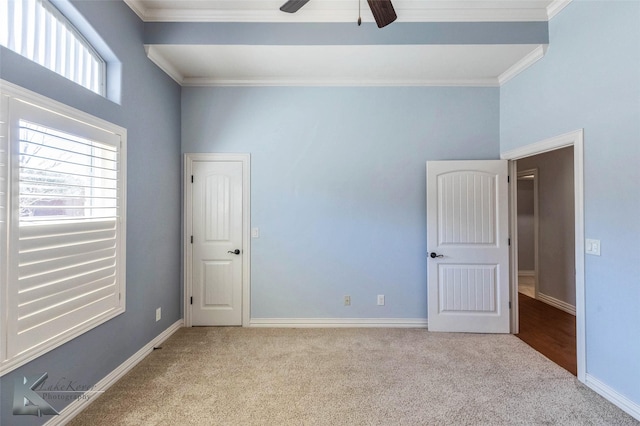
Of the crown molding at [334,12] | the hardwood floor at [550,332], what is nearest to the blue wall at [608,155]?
the crown molding at [334,12]

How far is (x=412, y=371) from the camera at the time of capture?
2.23m

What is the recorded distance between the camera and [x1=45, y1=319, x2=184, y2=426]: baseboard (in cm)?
168

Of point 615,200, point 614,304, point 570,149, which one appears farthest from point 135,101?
point 570,149

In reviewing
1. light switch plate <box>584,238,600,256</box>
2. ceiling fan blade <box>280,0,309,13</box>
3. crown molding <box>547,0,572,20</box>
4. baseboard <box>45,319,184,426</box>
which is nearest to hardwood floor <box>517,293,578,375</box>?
light switch plate <box>584,238,600,256</box>

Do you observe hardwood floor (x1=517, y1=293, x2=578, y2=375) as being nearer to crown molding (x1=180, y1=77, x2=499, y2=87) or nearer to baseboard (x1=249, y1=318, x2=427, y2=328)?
baseboard (x1=249, y1=318, x2=427, y2=328)

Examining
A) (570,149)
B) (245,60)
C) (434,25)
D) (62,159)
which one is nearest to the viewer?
(62,159)

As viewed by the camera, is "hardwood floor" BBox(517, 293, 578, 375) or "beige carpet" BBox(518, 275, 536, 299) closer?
"hardwood floor" BBox(517, 293, 578, 375)

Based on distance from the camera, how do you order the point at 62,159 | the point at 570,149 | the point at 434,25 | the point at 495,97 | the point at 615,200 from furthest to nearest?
the point at 570,149 → the point at 495,97 → the point at 434,25 → the point at 615,200 → the point at 62,159

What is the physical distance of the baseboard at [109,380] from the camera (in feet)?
5.53

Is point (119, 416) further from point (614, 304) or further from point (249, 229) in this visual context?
point (614, 304)

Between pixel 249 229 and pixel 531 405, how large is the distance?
115 inches

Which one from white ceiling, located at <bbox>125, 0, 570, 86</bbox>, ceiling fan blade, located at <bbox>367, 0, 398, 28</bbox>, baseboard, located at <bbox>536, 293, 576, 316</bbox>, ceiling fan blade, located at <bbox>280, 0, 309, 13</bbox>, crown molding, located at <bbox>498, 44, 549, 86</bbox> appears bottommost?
baseboard, located at <bbox>536, 293, 576, 316</bbox>

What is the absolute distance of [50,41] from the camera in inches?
67.4

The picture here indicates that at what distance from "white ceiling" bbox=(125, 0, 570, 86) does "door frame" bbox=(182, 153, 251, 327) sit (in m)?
0.89
